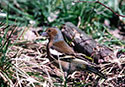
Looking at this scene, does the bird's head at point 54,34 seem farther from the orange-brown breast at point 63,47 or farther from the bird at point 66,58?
the orange-brown breast at point 63,47

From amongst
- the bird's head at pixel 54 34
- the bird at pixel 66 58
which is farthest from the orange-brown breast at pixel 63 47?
the bird's head at pixel 54 34

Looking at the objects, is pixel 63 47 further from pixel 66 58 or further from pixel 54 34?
pixel 54 34

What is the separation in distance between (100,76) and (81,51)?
2.43 feet

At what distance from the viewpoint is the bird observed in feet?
12.3

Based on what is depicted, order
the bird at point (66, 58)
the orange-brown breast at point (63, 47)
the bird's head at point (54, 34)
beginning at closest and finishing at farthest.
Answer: the bird at point (66, 58)
the orange-brown breast at point (63, 47)
the bird's head at point (54, 34)

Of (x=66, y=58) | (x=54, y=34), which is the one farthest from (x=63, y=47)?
(x=54, y=34)

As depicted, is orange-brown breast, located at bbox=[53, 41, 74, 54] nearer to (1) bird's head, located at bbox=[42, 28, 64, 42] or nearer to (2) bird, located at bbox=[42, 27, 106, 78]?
(2) bird, located at bbox=[42, 27, 106, 78]

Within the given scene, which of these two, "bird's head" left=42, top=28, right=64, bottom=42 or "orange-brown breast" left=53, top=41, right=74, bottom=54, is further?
"bird's head" left=42, top=28, right=64, bottom=42

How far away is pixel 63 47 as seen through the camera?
13.2ft

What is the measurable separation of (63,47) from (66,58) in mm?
259

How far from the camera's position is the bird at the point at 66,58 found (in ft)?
12.3

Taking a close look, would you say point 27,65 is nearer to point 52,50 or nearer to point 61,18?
point 52,50

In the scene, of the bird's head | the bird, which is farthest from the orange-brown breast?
the bird's head

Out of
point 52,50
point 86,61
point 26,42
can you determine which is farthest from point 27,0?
point 86,61
